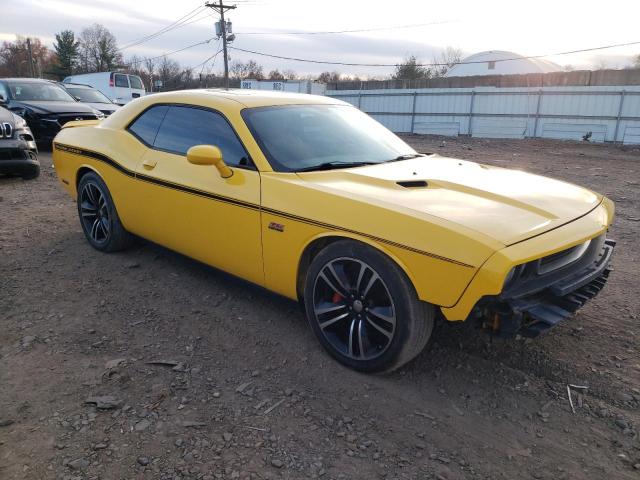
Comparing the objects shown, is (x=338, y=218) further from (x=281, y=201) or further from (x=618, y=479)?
(x=618, y=479)

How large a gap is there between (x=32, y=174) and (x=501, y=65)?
38044 millimetres

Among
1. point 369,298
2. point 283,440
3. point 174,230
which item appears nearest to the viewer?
point 283,440

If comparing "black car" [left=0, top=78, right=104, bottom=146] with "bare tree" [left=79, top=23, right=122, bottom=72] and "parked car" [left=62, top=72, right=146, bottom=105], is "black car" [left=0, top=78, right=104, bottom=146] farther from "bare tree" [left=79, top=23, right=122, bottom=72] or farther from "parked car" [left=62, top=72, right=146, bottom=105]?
"bare tree" [left=79, top=23, right=122, bottom=72]

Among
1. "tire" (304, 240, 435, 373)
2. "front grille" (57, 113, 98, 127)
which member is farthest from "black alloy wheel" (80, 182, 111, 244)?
"front grille" (57, 113, 98, 127)

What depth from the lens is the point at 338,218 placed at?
2.71 metres

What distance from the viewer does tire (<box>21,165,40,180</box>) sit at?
27.3 feet

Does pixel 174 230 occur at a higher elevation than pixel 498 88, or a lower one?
lower

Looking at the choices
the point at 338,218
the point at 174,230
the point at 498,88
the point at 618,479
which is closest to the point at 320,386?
the point at 338,218

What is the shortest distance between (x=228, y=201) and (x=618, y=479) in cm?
253

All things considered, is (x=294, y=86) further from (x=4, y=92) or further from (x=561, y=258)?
(x=561, y=258)

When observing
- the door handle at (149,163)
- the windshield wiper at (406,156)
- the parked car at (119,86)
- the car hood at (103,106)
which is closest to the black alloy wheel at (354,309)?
the windshield wiper at (406,156)

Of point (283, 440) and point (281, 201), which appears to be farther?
point (281, 201)

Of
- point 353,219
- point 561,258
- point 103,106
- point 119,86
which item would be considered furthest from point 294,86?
point 561,258

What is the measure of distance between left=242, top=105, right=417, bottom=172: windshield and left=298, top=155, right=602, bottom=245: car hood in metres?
0.19
